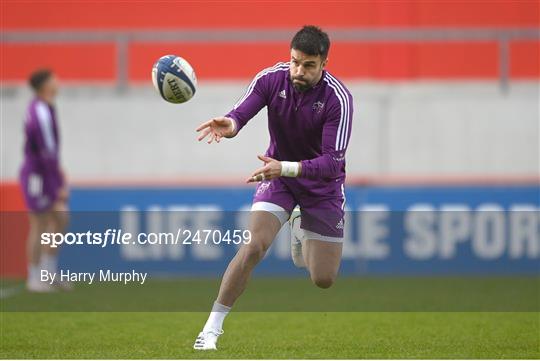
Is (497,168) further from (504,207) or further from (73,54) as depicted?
(73,54)

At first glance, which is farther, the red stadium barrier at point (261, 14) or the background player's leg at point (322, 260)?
the red stadium barrier at point (261, 14)

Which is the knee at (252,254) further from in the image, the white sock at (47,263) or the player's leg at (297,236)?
the white sock at (47,263)

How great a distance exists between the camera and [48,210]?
43.4 feet

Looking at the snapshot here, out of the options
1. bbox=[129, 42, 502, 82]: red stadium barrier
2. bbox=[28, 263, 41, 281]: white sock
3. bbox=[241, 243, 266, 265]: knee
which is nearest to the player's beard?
bbox=[241, 243, 266, 265]: knee

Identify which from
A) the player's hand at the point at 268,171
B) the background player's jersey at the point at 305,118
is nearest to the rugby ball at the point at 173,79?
the background player's jersey at the point at 305,118

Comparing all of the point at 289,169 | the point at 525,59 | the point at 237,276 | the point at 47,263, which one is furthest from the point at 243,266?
the point at 525,59

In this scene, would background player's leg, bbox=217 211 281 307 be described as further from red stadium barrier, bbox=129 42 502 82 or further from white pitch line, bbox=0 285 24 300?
red stadium barrier, bbox=129 42 502 82

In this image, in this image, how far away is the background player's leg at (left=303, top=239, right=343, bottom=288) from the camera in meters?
8.15

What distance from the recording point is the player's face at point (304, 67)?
298 inches

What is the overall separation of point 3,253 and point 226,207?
2.83 meters

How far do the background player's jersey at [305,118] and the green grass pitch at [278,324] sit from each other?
1.24m

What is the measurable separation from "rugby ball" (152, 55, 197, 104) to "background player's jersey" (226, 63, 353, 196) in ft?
1.20

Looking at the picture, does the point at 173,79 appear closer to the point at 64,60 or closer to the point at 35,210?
the point at 35,210

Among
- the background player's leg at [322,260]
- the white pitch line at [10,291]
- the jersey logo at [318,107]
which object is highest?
the jersey logo at [318,107]
